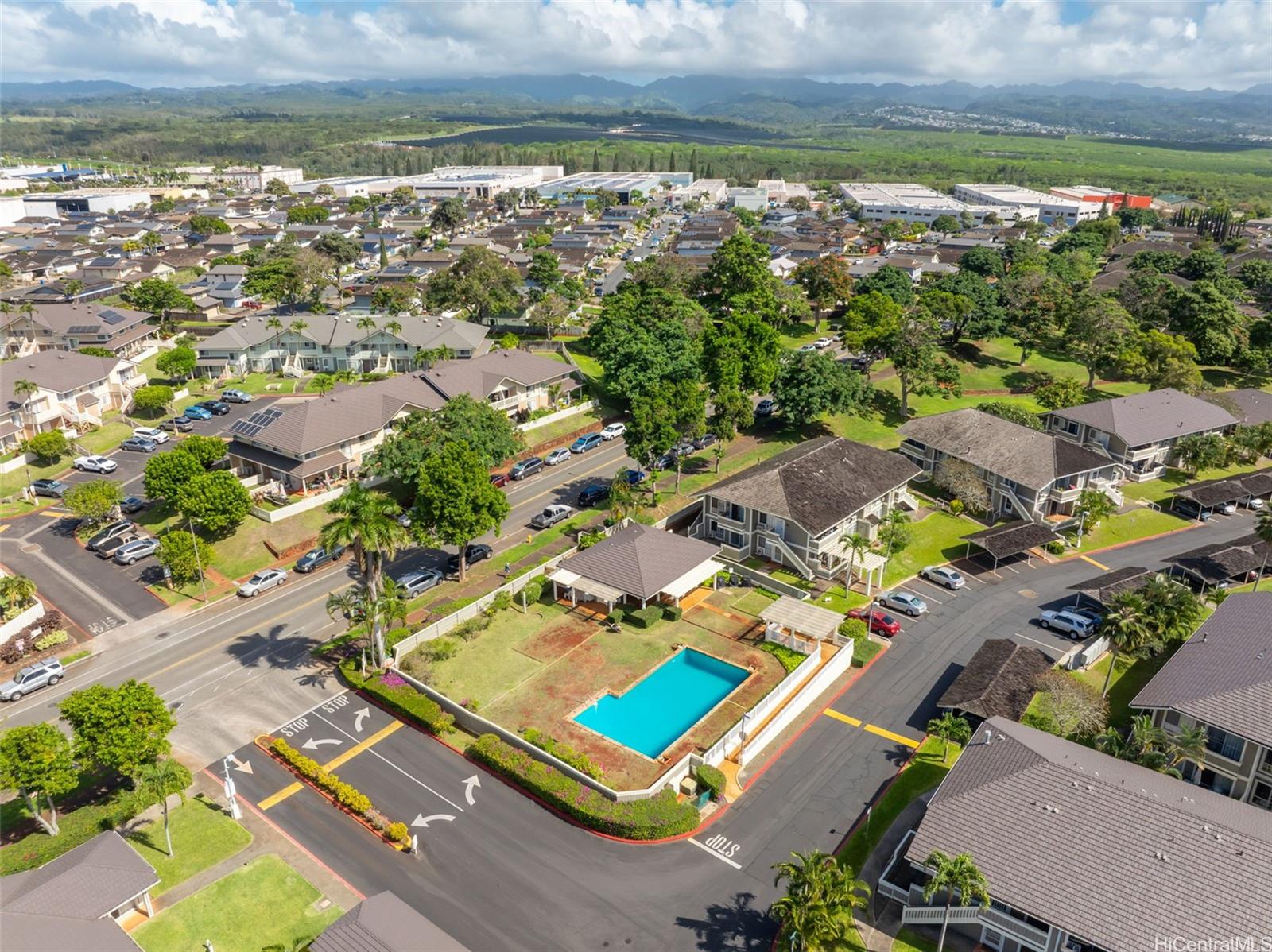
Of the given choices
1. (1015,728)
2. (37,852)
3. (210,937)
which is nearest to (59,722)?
(37,852)

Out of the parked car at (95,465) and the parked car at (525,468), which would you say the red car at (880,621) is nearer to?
the parked car at (525,468)

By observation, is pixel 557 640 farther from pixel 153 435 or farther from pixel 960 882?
pixel 153 435

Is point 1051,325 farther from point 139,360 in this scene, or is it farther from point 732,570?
point 139,360

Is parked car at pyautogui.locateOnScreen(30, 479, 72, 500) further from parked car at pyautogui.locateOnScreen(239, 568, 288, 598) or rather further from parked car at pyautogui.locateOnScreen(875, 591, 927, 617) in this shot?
parked car at pyautogui.locateOnScreen(875, 591, 927, 617)

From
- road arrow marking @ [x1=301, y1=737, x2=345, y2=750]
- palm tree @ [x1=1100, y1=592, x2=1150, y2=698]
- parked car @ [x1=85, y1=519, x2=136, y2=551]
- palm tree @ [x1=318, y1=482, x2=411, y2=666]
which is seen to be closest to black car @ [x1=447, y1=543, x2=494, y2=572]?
palm tree @ [x1=318, y1=482, x2=411, y2=666]

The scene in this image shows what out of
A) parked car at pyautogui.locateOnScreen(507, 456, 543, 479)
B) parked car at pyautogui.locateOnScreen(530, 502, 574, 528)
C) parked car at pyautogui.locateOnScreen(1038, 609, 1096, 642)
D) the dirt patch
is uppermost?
parked car at pyautogui.locateOnScreen(507, 456, 543, 479)

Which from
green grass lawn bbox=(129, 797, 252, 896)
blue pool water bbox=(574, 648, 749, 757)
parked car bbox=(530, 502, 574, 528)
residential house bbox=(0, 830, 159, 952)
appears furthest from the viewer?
parked car bbox=(530, 502, 574, 528)

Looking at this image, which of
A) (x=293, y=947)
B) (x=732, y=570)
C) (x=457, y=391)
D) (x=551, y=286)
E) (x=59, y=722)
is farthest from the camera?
(x=551, y=286)
